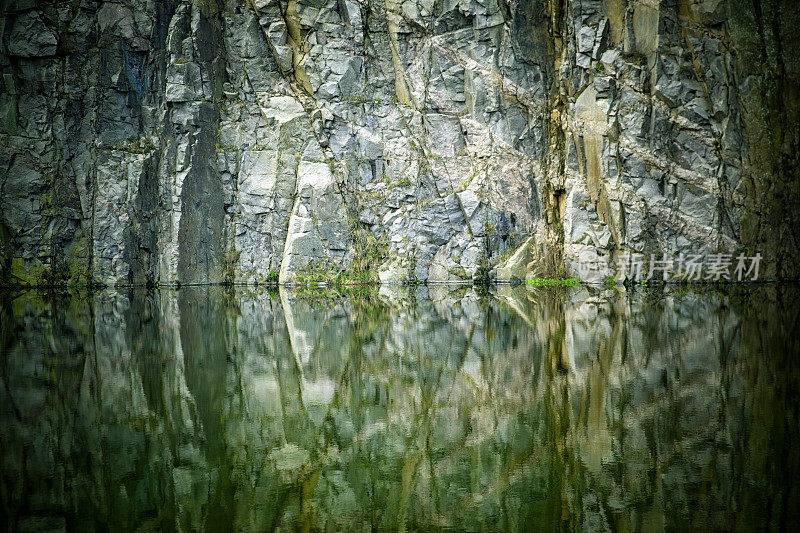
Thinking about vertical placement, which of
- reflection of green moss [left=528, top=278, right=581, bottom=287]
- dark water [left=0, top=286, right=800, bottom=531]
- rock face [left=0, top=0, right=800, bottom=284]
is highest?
rock face [left=0, top=0, right=800, bottom=284]

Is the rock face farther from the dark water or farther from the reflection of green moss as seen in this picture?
the dark water

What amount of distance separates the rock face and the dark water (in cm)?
2370

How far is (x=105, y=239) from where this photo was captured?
3481 centimetres

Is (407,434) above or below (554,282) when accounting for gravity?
below

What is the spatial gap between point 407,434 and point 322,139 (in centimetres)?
3241

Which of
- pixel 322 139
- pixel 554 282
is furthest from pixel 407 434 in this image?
pixel 322 139

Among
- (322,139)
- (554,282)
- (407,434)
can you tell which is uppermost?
(322,139)

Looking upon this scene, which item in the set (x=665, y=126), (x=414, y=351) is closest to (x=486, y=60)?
(x=665, y=126)

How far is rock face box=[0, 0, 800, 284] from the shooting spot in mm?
32844

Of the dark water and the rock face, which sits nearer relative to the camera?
the dark water

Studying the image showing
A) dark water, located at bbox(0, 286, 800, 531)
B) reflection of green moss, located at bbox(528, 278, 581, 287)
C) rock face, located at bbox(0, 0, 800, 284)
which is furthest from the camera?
rock face, located at bbox(0, 0, 800, 284)

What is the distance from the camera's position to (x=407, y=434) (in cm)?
534

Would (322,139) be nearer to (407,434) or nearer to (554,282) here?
(554,282)

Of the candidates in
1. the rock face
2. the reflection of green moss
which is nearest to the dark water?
the reflection of green moss
